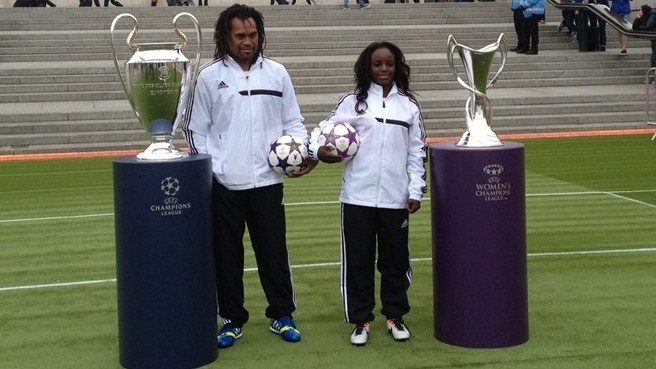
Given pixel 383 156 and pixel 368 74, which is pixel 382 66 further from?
pixel 383 156

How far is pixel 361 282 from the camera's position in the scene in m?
5.94

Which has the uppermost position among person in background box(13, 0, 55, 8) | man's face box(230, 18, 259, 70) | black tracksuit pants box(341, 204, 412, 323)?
person in background box(13, 0, 55, 8)

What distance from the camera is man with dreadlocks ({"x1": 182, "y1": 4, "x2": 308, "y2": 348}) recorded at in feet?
18.9

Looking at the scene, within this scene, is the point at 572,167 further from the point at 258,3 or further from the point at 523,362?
the point at 258,3

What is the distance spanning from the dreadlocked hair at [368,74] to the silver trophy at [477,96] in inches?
12.4

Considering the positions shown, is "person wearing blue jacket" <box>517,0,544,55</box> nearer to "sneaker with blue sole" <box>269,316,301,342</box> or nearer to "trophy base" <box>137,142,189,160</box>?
"sneaker with blue sole" <box>269,316,301,342</box>

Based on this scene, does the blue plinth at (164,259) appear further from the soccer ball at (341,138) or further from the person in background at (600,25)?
the person in background at (600,25)

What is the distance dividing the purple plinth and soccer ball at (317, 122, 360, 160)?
46 cm

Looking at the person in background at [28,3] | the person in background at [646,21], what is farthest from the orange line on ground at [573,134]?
the person in background at [28,3]

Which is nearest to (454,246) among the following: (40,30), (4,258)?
(4,258)

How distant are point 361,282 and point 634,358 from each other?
5.27 ft

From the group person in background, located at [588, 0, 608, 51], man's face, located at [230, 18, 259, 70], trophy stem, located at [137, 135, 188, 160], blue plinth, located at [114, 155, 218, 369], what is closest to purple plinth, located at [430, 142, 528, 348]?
man's face, located at [230, 18, 259, 70]

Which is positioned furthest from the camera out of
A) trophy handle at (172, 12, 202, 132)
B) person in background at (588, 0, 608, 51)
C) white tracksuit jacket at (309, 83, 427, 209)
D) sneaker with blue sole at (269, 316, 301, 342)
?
person in background at (588, 0, 608, 51)

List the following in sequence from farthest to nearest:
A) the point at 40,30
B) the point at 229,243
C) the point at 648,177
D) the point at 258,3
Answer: the point at 258,3 < the point at 40,30 < the point at 648,177 < the point at 229,243
